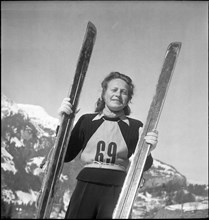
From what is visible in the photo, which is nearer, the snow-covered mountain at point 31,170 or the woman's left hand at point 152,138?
the woman's left hand at point 152,138

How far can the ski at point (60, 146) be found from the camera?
166 cm

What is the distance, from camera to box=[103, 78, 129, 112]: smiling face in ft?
6.07

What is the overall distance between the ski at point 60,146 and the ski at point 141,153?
1.11 ft

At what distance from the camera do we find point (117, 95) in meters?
1.85

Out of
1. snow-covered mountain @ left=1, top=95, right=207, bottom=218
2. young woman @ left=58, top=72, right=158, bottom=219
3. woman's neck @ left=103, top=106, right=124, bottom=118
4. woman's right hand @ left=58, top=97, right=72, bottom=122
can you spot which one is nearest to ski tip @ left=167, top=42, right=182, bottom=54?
young woman @ left=58, top=72, right=158, bottom=219

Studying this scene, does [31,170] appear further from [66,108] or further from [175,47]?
[175,47]

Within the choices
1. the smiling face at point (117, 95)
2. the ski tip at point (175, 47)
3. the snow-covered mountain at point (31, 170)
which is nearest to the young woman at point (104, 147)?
the smiling face at point (117, 95)

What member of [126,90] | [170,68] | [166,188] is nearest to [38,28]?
[126,90]

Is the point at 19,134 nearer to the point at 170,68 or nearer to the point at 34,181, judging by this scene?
the point at 34,181

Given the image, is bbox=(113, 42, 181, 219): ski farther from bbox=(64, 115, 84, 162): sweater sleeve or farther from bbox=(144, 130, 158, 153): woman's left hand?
bbox=(64, 115, 84, 162): sweater sleeve

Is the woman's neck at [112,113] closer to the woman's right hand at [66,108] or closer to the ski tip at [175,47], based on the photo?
the woman's right hand at [66,108]

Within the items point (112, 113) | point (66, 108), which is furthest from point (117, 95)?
point (66, 108)

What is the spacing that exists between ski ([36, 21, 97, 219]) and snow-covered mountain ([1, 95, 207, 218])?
0.62m

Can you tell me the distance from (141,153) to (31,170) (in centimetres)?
123
